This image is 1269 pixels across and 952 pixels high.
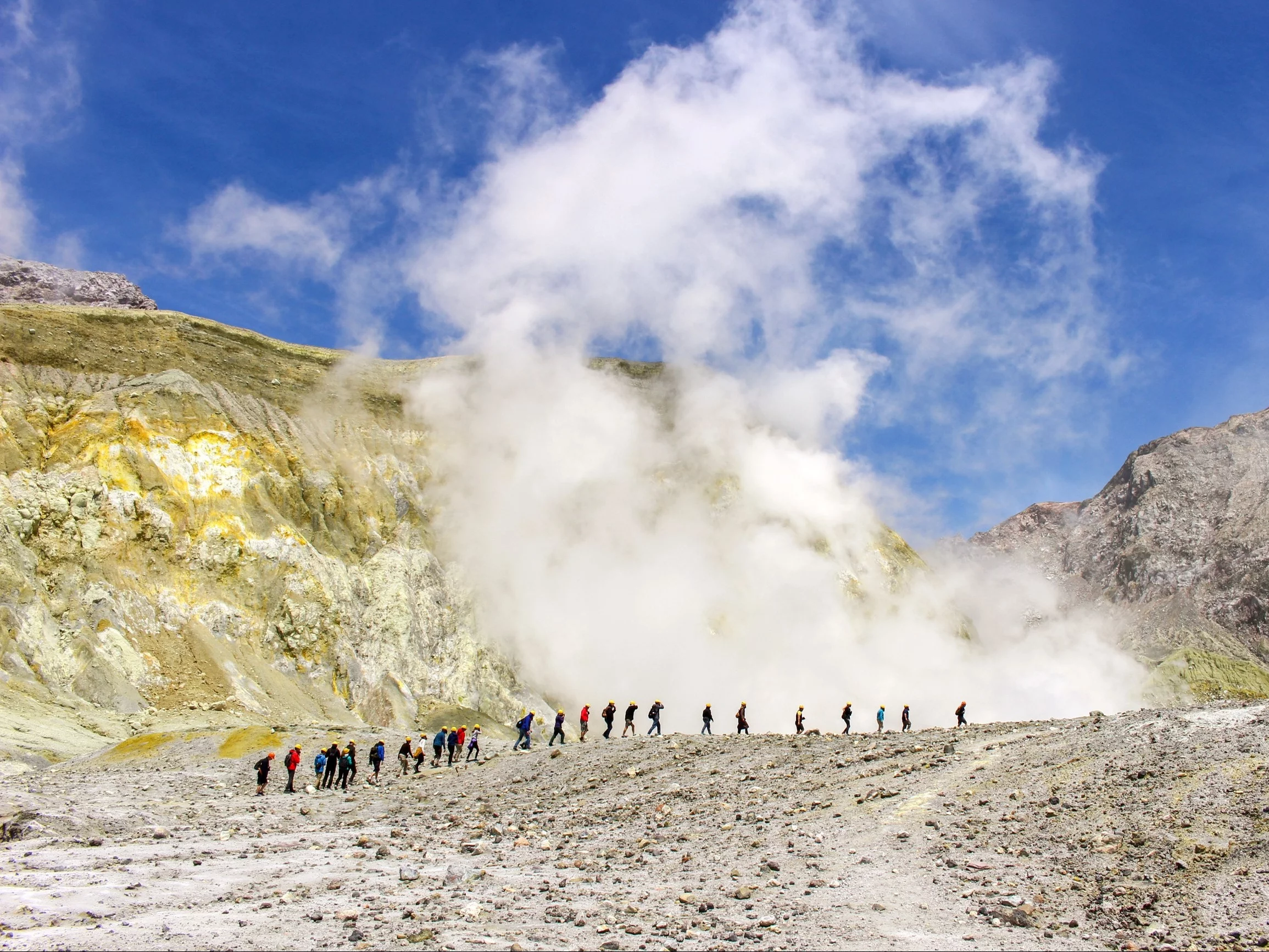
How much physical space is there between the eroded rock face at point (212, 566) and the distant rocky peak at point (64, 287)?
49.0 m

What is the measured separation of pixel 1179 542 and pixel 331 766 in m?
155

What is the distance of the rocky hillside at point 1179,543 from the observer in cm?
12481

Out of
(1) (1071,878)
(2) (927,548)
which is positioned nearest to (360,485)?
(1) (1071,878)

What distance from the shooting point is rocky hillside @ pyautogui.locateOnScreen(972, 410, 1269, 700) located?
125m

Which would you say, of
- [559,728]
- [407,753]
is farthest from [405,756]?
[559,728]

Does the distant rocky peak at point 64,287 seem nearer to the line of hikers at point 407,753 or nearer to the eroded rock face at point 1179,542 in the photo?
the line of hikers at point 407,753

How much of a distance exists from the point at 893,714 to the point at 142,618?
67185 mm

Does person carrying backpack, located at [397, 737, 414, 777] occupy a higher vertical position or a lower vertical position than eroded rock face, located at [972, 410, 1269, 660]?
lower

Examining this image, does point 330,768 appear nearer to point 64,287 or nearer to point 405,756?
point 405,756

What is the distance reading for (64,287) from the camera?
103m

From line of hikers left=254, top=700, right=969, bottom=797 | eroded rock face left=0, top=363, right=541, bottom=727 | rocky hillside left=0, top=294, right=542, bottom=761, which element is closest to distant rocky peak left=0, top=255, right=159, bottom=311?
rocky hillside left=0, top=294, right=542, bottom=761

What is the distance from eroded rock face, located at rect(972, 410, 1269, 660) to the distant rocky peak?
484 feet

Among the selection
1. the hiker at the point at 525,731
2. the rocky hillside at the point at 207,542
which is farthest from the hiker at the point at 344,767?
the rocky hillside at the point at 207,542

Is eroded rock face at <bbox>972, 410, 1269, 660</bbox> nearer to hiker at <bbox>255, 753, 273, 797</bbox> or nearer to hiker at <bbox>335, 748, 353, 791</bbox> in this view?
hiker at <bbox>335, 748, 353, 791</bbox>
